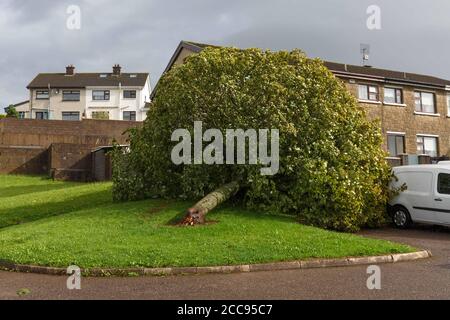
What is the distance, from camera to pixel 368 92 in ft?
99.0

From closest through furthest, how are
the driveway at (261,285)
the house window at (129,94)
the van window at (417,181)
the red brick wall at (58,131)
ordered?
the driveway at (261,285) < the van window at (417,181) < the red brick wall at (58,131) < the house window at (129,94)

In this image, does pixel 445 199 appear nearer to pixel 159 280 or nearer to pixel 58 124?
pixel 159 280

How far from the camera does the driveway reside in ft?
23.4

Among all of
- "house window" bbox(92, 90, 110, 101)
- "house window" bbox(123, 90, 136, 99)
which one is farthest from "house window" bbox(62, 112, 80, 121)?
"house window" bbox(123, 90, 136, 99)

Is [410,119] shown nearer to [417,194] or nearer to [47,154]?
[417,194]

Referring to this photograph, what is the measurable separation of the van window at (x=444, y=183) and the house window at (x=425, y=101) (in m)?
18.8

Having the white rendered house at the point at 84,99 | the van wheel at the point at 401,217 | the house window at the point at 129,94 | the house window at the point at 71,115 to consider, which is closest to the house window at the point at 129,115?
the white rendered house at the point at 84,99

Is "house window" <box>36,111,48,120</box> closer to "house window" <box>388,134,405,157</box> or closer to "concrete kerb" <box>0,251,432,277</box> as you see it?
"house window" <box>388,134,405,157</box>

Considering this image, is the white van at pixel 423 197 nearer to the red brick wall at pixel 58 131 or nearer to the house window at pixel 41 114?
the red brick wall at pixel 58 131

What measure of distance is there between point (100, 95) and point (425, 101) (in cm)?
4047

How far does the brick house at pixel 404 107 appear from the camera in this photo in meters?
29.8

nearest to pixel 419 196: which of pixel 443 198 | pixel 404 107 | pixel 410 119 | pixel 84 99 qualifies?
pixel 443 198
